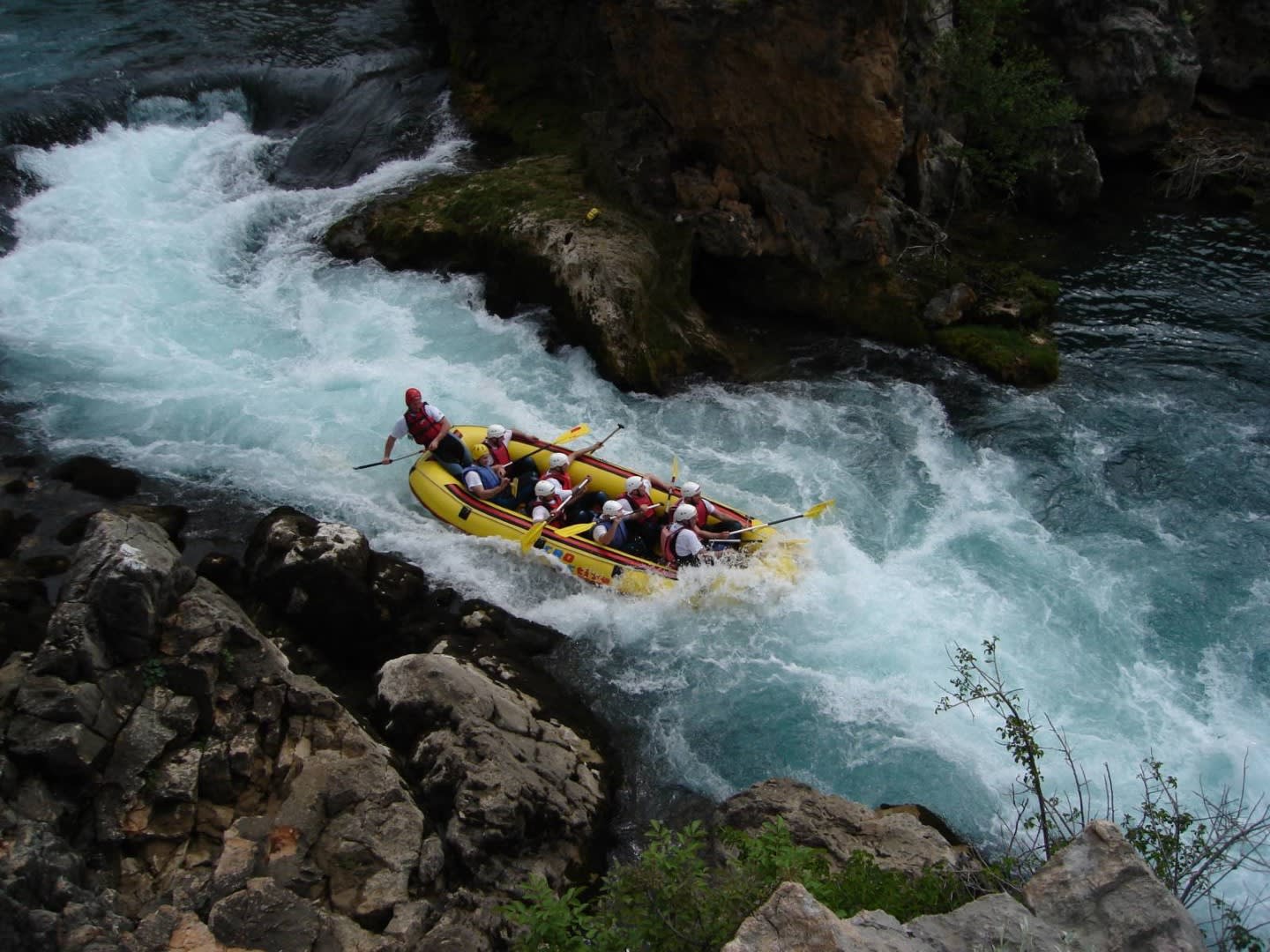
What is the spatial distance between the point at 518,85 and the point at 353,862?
49.3 ft

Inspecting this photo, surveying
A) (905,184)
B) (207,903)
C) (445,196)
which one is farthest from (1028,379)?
(207,903)

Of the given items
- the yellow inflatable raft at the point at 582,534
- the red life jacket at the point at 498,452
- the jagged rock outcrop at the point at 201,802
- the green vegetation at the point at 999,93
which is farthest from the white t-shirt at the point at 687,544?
the green vegetation at the point at 999,93

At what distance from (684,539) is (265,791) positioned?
4.89 m

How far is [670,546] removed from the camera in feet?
36.4

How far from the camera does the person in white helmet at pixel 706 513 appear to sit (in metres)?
11.3

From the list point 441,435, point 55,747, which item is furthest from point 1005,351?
point 55,747

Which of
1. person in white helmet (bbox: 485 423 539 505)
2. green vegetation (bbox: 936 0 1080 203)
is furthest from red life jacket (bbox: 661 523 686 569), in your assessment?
green vegetation (bbox: 936 0 1080 203)

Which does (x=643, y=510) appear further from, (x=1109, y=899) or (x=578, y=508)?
(x=1109, y=899)

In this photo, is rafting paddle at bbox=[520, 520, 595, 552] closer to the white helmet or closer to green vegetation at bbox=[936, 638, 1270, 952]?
the white helmet

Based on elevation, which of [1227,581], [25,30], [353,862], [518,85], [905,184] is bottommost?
[1227,581]

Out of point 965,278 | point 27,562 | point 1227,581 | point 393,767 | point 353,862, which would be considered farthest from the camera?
point 965,278

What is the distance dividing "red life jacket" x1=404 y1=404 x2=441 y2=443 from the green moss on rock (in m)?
7.51

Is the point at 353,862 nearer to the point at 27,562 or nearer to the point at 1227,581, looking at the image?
the point at 27,562

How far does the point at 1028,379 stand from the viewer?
14531 millimetres
